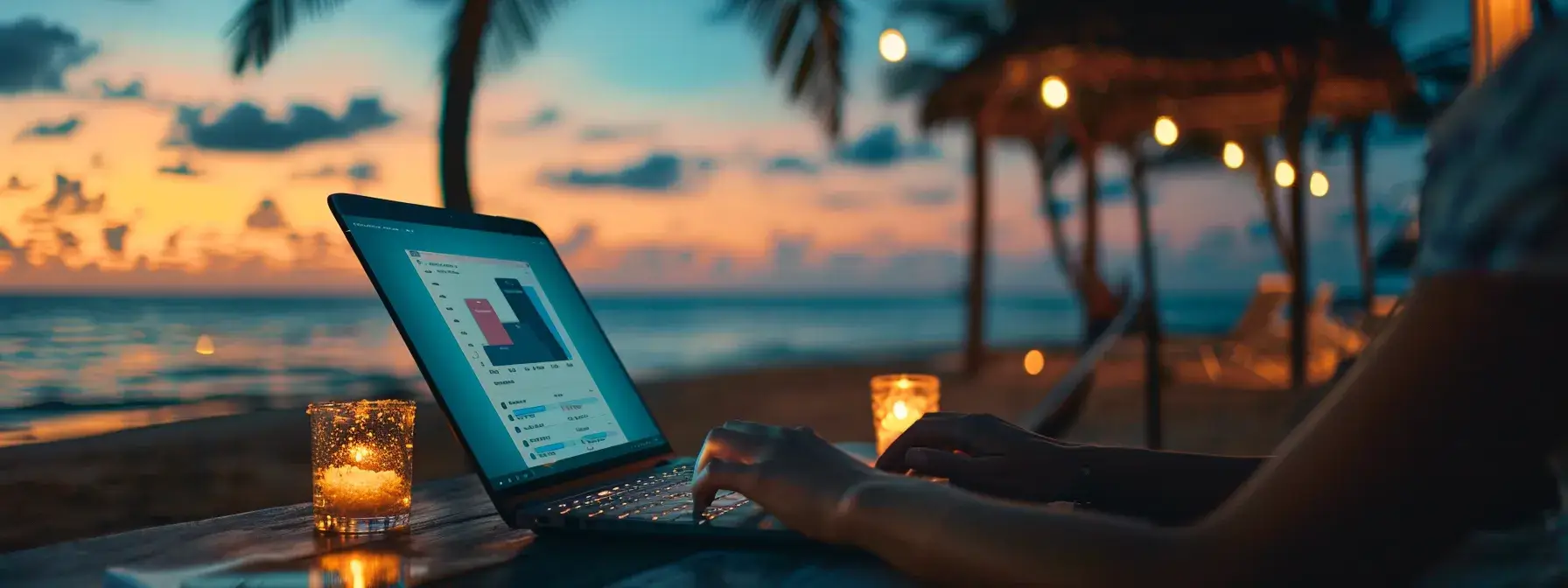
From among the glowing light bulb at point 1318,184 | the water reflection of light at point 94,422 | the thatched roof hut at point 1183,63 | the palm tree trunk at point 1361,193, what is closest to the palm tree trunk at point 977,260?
the thatched roof hut at point 1183,63

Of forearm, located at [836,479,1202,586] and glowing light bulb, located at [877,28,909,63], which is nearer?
forearm, located at [836,479,1202,586]

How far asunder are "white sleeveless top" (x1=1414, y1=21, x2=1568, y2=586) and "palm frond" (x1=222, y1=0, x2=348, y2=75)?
630 cm

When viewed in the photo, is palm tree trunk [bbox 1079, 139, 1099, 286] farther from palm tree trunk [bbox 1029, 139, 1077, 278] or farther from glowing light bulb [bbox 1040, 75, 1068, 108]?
glowing light bulb [bbox 1040, 75, 1068, 108]

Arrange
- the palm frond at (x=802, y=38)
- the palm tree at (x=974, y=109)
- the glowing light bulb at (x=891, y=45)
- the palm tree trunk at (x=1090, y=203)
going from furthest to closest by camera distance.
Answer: the palm tree at (x=974, y=109), the palm tree trunk at (x=1090, y=203), the palm frond at (x=802, y=38), the glowing light bulb at (x=891, y=45)

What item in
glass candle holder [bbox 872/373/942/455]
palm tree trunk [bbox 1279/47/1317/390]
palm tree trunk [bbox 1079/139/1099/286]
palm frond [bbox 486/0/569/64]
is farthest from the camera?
palm tree trunk [bbox 1079/139/1099/286]

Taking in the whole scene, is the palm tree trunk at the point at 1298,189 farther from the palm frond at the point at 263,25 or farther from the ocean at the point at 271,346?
the ocean at the point at 271,346

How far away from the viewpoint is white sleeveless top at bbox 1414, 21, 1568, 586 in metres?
0.53

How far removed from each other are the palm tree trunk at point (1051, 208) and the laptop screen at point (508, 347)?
15.8 meters

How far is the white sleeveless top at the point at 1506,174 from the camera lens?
530 mm

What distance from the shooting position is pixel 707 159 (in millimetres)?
32812

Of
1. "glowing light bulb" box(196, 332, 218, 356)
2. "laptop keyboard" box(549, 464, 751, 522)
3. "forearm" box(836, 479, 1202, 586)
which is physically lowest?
"laptop keyboard" box(549, 464, 751, 522)

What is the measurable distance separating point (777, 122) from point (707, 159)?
9.28ft

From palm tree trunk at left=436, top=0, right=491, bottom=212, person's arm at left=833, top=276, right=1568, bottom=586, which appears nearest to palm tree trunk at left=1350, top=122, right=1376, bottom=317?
palm tree trunk at left=436, top=0, right=491, bottom=212

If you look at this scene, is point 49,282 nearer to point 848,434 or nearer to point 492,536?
point 848,434
